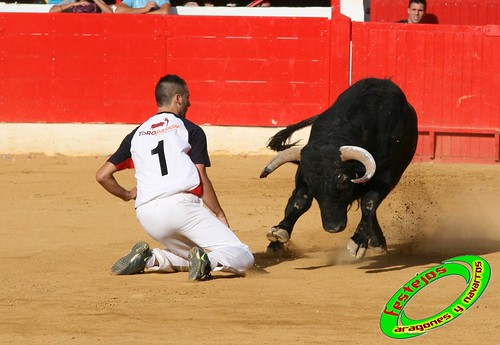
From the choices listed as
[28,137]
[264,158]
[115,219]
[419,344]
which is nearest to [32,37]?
[28,137]

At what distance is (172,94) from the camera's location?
738cm

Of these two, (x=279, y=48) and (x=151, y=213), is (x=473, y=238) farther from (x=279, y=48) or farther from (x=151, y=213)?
(x=279, y=48)

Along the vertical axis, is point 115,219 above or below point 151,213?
below

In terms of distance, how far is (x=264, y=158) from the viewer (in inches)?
581

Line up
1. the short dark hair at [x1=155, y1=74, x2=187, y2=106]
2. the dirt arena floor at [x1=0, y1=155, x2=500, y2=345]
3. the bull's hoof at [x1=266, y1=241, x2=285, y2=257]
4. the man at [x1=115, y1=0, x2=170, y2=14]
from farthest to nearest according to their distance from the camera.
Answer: the man at [x1=115, y1=0, x2=170, y2=14] < the bull's hoof at [x1=266, y1=241, x2=285, y2=257] < the short dark hair at [x1=155, y1=74, x2=187, y2=106] < the dirt arena floor at [x1=0, y1=155, x2=500, y2=345]

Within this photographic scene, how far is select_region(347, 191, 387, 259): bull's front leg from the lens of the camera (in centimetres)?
772

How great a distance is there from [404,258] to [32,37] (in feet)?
26.9

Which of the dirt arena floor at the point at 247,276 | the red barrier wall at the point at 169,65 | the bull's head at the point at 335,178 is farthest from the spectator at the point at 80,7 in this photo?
the bull's head at the point at 335,178

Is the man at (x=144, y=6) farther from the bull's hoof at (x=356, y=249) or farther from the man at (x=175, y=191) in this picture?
the bull's hoof at (x=356, y=249)

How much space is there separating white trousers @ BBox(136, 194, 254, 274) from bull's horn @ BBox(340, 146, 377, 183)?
960 mm

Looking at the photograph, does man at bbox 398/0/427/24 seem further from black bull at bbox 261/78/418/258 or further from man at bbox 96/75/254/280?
man at bbox 96/75/254/280

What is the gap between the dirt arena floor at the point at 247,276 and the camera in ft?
19.5

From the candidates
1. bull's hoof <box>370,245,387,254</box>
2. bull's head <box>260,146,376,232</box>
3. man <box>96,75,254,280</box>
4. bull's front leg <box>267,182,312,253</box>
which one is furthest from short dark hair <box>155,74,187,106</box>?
bull's hoof <box>370,245,387,254</box>

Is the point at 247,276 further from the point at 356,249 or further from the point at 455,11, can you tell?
the point at 455,11
